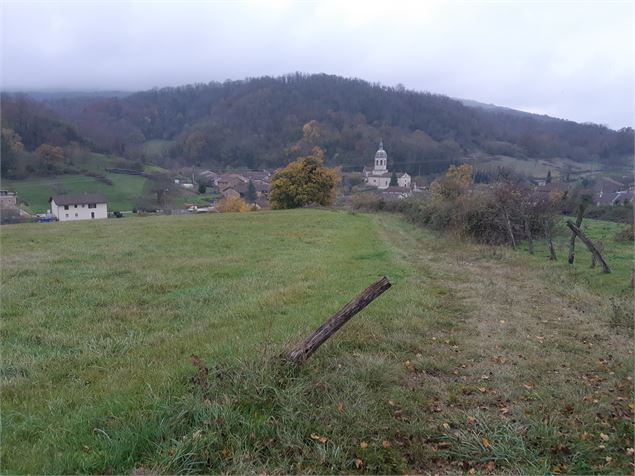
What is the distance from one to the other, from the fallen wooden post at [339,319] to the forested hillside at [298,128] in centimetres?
8235

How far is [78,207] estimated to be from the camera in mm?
58156

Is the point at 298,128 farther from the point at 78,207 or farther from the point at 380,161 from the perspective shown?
the point at 78,207

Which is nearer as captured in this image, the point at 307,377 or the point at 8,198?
the point at 307,377

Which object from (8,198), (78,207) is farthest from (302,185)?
(8,198)

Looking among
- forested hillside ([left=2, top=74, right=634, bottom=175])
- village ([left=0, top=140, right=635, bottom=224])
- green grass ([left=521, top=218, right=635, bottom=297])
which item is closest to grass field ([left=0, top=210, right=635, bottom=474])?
green grass ([left=521, top=218, right=635, bottom=297])

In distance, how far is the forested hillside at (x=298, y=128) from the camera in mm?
94688

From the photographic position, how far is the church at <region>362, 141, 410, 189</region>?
9031 cm

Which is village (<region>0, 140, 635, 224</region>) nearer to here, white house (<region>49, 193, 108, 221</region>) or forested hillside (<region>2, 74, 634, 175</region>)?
white house (<region>49, 193, 108, 221</region>)

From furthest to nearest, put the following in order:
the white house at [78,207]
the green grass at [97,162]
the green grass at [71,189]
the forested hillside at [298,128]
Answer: the forested hillside at [298,128]
the green grass at [97,162]
the green grass at [71,189]
the white house at [78,207]

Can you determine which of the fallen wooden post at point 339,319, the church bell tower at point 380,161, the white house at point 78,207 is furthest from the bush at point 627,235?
the church bell tower at point 380,161

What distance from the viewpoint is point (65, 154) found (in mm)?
82625

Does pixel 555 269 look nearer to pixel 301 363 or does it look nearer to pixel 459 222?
pixel 459 222

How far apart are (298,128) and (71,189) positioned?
62057 millimetres

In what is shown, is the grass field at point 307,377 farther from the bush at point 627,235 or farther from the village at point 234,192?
the village at point 234,192
